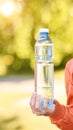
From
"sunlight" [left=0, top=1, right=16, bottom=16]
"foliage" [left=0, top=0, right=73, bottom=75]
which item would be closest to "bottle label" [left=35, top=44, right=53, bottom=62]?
"foliage" [left=0, top=0, right=73, bottom=75]

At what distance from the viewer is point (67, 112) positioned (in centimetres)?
208

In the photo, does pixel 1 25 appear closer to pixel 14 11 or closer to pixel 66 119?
pixel 14 11

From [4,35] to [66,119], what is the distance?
170 inches

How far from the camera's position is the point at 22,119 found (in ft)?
19.2

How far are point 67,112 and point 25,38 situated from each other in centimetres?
423

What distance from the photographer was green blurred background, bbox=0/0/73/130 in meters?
6.18

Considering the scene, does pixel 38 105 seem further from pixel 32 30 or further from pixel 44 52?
pixel 32 30

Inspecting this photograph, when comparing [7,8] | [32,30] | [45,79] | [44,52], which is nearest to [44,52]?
[44,52]

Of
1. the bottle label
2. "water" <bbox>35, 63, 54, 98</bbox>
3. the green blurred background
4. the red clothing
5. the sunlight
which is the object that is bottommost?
the green blurred background

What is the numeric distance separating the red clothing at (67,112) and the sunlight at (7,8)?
416 cm

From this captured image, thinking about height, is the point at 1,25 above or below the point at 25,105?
above

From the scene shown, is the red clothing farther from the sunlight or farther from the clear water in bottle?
the sunlight

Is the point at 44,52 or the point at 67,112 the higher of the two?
the point at 44,52

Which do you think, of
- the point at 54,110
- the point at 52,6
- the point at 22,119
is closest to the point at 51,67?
the point at 54,110
